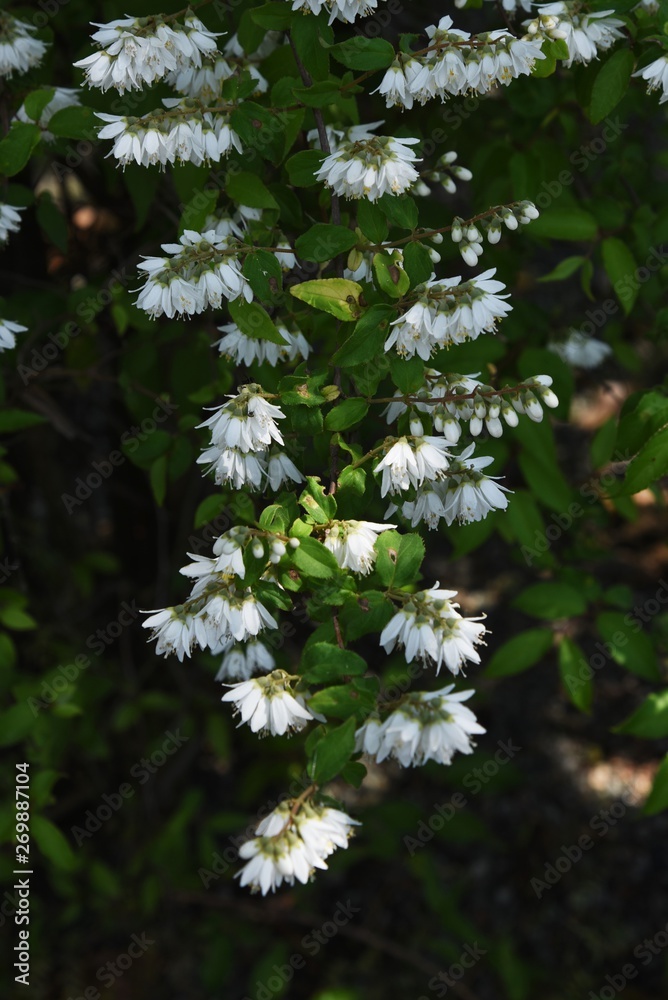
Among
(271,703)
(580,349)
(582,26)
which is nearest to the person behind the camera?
(271,703)

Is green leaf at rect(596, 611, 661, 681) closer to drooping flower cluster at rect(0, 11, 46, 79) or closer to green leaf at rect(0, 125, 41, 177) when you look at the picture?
green leaf at rect(0, 125, 41, 177)

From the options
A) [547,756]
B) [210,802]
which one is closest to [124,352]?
[210,802]

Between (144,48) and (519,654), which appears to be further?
(519,654)

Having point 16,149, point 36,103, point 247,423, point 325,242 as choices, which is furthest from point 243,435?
point 36,103

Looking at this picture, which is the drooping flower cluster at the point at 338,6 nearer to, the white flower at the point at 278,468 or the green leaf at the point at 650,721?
the white flower at the point at 278,468

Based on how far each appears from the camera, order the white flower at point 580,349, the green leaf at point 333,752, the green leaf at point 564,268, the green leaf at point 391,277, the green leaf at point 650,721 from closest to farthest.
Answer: the green leaf at point 333,752
the green leaf at point 391,277
the green leaf at point 650,721
the green leaf at point 564,268
the white flower at point 580,349

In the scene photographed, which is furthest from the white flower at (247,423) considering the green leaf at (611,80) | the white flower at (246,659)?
the green leaf at (611,80)

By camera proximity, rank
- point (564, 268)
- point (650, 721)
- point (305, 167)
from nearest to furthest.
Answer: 1. point (305, 167)
2. point (650, 721)
3. point (564, 268)

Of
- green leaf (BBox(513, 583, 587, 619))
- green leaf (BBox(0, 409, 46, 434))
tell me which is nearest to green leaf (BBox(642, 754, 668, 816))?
green leaf (BBox(513, 583, 587, 619))

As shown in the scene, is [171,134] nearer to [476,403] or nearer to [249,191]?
[249,191]
